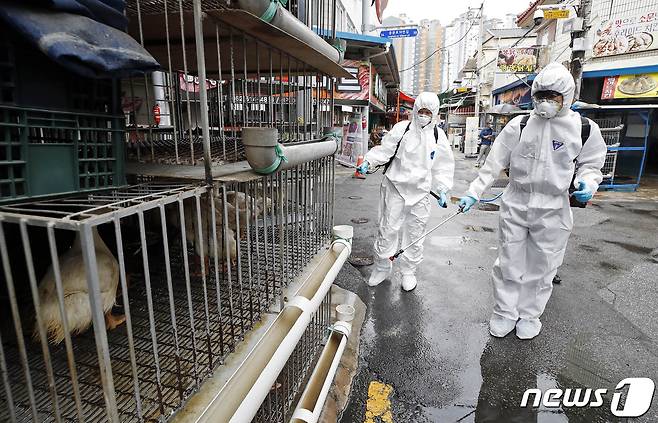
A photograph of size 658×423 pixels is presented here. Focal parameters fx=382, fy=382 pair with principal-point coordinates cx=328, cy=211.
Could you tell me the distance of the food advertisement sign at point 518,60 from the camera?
15.6 m

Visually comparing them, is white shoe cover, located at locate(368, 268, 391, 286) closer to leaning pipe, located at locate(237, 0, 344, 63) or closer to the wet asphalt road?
the wet asphalt road

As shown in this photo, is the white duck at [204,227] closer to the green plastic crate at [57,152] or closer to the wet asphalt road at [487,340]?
Answer: the green plastic crate at [57,152]

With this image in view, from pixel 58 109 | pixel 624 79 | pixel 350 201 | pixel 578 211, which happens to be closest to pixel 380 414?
pixel 58 109

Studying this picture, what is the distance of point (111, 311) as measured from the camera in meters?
1.84

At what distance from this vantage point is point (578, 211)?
7.97 metres

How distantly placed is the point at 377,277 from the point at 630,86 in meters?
11.6

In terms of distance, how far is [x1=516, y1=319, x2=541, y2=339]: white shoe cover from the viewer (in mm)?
3373

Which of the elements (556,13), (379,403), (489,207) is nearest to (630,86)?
(556,13)

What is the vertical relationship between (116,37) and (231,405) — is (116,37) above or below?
above

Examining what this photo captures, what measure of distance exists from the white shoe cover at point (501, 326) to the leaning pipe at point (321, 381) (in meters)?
1.50

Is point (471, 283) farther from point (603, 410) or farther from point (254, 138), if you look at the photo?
point (254, 138)

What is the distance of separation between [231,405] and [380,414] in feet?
4.94

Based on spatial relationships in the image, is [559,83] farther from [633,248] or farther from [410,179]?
[633,248]

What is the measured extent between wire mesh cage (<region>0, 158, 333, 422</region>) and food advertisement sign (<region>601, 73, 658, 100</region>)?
1307 cm
